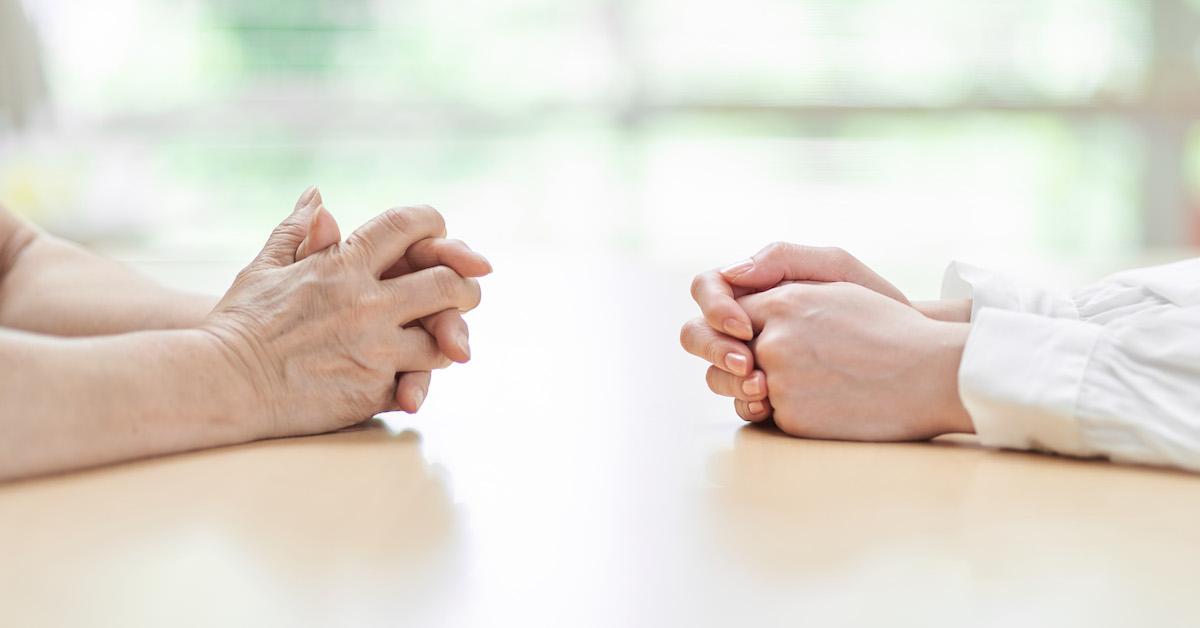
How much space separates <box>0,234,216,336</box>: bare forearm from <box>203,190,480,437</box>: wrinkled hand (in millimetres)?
245

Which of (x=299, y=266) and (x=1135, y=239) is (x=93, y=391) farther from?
(x=1135, y=239)

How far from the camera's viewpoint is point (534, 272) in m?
3.29

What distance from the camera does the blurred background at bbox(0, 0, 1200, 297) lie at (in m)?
4.75

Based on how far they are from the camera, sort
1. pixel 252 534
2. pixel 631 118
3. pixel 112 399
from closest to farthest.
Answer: pixel 252 534, pixel 112 399, pixel 631 118

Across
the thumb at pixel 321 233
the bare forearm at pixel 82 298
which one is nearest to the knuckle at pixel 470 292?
the thumb at pixel 321 233

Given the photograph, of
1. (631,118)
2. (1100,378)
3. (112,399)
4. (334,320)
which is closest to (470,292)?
(334,320)

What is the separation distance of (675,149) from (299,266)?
391 cm

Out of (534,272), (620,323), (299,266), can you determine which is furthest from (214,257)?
(299,266)

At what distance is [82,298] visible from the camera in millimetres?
1352

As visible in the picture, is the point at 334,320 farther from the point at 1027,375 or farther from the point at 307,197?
the point at 1027,375

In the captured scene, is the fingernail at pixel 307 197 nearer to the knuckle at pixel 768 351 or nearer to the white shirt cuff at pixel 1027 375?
the knuckle at pixel 768 351

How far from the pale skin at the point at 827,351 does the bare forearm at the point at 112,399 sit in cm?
46

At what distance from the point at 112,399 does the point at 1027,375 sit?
2.60 feet

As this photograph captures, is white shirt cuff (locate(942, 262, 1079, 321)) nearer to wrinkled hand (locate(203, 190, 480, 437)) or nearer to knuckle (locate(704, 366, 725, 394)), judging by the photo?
knuckle (locate(704, 366, 725, 394))
